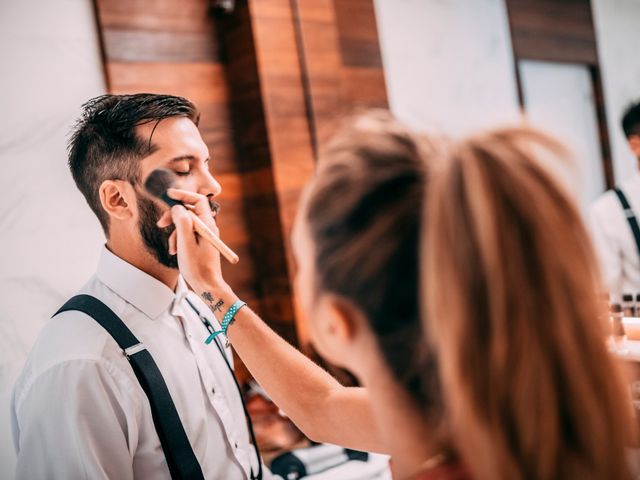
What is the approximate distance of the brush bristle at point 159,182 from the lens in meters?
1.49

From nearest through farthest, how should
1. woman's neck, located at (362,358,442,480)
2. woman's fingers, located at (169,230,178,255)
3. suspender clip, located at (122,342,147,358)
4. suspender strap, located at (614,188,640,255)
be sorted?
woman's neck, located at (362,358,442,480)
suspender clip, located at (122,342,147,358)
woman's fingers, located at (169,230,178,255)
suspender strap, located at (614,188,640,255)

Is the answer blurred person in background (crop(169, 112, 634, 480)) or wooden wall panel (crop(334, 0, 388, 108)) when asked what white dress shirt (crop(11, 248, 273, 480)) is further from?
wooden wall panel (crop(334, 0, 388, 108))

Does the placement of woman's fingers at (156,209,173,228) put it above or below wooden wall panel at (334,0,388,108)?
below

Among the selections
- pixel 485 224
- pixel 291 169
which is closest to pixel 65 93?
pixel 291 169

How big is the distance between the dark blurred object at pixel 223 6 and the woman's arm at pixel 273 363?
68.8 inches

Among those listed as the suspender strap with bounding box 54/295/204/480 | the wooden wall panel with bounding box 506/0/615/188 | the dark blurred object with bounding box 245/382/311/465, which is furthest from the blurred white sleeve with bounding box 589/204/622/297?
the suspender strap with bounding box 54/295/204/480

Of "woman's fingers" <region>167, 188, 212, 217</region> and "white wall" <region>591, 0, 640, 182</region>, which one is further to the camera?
"white wall" <region>591, 0, 640, 182</region>

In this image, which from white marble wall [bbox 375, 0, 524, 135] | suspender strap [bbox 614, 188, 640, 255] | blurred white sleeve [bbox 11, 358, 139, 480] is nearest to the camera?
blurred white sleeve [bbox 11, 358, 139, 480]

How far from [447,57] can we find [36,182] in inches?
116

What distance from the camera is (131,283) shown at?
4.88 ft

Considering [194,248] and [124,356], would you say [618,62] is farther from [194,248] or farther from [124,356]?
[124,356]

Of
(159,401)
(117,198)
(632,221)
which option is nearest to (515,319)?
(159,401)

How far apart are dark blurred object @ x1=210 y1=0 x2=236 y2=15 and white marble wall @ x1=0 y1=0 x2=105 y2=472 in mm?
654

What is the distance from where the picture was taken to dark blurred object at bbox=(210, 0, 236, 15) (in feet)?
9.07
